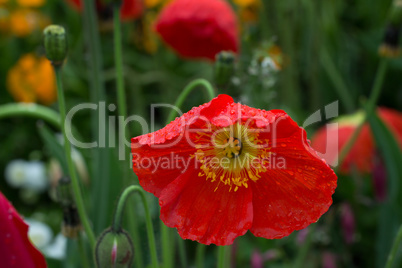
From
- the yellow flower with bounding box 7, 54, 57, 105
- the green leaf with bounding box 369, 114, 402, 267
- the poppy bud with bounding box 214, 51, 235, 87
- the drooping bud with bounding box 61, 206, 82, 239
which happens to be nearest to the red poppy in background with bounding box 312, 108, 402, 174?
the green leaf with bounding box 369, 114, 402, 267

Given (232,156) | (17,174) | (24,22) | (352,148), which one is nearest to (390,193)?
(352,148)

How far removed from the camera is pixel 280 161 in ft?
1.98

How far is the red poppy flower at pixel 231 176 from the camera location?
1.80ft

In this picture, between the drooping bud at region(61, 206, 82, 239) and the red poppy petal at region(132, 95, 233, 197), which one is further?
the drooping bud at region(61, 206, 82, 239)

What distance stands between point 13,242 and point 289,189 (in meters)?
0.28

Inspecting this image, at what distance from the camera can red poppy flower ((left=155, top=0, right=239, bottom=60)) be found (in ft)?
3.80

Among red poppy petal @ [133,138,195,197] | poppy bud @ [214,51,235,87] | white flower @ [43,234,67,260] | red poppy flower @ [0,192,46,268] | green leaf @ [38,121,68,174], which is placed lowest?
white flower @ [43,234,67,260]

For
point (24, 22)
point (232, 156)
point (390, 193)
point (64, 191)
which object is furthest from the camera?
point (24, 22)

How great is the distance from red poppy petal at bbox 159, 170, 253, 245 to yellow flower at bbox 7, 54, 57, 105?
4.09 feet

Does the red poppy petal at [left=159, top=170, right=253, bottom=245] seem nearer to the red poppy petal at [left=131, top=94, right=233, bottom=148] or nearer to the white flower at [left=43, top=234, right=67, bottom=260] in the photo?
the red poppy petal at [left=131, top=94, right=233, bottom=148]

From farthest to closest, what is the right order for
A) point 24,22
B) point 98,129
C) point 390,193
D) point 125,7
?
point 24,22
point 125,7
point 390,193
point 98,129

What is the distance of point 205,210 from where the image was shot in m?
0.59

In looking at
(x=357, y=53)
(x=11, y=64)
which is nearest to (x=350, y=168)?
(x=357, y=53)

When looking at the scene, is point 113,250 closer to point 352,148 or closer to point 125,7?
point 352,148
